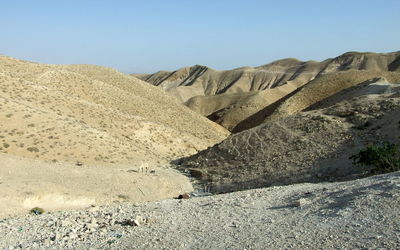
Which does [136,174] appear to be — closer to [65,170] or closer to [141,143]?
[65,170]

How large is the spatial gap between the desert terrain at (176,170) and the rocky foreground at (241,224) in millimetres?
38

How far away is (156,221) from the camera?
10039 mm

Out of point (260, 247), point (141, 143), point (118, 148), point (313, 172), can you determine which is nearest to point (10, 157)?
point (118, 148)

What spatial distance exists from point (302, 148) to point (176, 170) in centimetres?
764

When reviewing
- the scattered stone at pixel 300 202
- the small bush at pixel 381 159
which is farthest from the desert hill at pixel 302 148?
the scattered stone at pixel 300 202

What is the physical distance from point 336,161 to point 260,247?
45.2 feet

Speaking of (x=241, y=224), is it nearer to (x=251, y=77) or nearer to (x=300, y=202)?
(x=300, y=202)

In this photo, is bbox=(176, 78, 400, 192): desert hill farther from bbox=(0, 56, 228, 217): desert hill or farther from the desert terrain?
bbox=(0, 56, 228, 217): desert hill

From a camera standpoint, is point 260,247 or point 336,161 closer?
point 260,247

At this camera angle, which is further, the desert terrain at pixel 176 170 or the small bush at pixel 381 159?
the small bush at pixel 381 159

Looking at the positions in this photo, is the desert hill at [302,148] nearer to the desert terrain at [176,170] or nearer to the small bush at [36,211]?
the desert terrain at [176,170]

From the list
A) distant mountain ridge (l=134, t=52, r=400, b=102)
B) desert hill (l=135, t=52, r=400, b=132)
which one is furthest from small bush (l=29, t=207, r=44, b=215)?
distant mountain ridge (l=134, t=52, r=400, b=102)

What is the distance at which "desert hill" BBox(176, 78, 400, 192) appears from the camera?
805 inches

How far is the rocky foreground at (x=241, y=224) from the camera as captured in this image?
25.4ft
